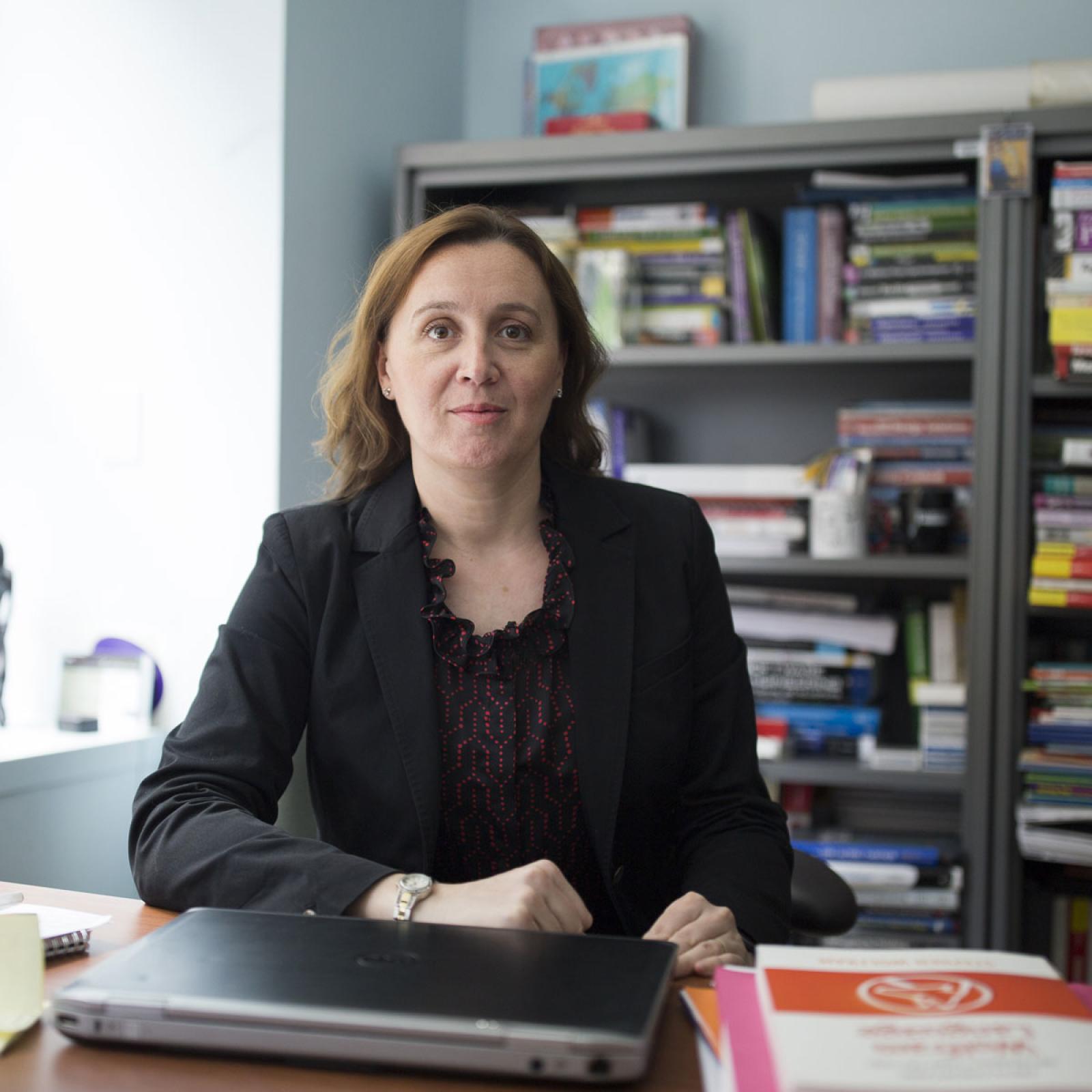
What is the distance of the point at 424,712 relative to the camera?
49.6 inches

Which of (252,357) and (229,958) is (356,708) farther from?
(252,357)

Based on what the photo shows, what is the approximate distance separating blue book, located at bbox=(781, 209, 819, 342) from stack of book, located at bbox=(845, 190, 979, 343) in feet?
0.24

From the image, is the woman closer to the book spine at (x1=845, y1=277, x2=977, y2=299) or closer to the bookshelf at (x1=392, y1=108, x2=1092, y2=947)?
the bookshelf at (x1=392, y1=108, x2=1092, y2=947)

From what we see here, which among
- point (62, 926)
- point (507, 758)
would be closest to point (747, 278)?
point (507, 758)

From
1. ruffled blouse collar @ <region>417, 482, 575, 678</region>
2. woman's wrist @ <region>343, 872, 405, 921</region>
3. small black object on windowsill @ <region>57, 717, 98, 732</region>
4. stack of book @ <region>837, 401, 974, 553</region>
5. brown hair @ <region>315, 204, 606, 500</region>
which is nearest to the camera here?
woman's wrist @ <region>343, 872, 405, 921</region>

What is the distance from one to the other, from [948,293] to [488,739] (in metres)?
1.45

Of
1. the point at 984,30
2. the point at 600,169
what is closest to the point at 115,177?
the point at 600,169

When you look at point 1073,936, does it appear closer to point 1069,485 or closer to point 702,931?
point 1069,485

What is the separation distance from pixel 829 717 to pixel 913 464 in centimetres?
52

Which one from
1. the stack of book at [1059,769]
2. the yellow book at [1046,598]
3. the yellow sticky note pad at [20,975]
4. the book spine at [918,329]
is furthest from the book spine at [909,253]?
the yellow sticky note pad at [20,975]

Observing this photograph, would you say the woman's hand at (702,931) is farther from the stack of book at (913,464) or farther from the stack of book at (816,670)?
the stack of book at (913,464)

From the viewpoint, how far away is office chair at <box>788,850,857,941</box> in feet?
4.93

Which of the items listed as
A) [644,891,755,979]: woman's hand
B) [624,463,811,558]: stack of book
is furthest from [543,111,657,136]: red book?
[644,891,755,979]: woman's hand

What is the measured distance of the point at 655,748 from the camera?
1.30m
